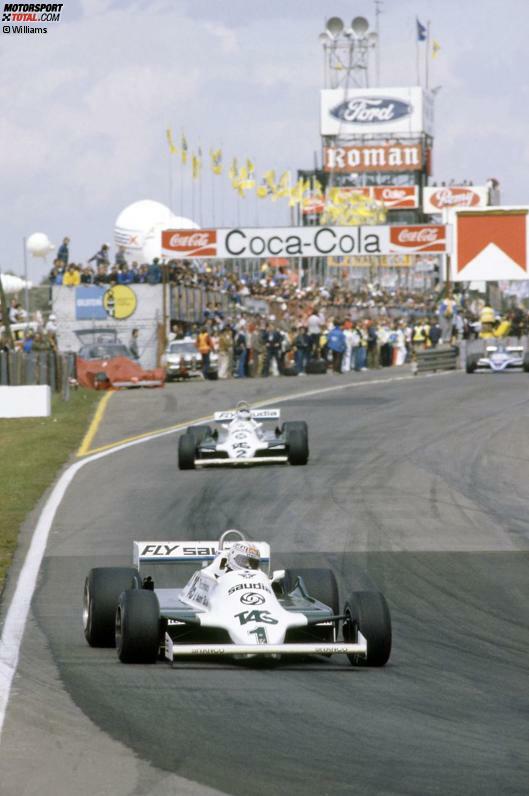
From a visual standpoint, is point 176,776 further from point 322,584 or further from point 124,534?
point 124,534

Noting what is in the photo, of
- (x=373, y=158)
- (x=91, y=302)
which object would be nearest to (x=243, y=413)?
(x=91, y=302)

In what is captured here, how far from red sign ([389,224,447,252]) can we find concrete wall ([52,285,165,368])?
7713 millimetres

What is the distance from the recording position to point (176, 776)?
6574mm

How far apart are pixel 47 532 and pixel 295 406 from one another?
16019 mm

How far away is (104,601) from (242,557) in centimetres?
Result: 100

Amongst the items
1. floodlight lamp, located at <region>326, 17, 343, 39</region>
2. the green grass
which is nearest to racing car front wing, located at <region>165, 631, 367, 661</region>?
the green grass

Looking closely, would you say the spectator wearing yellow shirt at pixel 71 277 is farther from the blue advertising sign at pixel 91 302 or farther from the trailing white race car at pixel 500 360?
the trailing white race car at pixel 500 360

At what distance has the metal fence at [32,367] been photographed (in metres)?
38.0

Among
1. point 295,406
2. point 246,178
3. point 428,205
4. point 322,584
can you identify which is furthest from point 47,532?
point 428,205

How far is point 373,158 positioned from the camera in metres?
113

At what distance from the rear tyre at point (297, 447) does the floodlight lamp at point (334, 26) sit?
304ft

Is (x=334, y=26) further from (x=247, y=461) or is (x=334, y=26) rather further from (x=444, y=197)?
(x=247, y=461)

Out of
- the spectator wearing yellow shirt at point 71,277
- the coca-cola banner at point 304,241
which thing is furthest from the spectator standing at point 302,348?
the spectator wearing yellow shirt at point 71,277

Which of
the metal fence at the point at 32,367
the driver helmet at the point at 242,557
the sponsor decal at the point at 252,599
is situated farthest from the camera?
the metal fence at the point at 32,367
